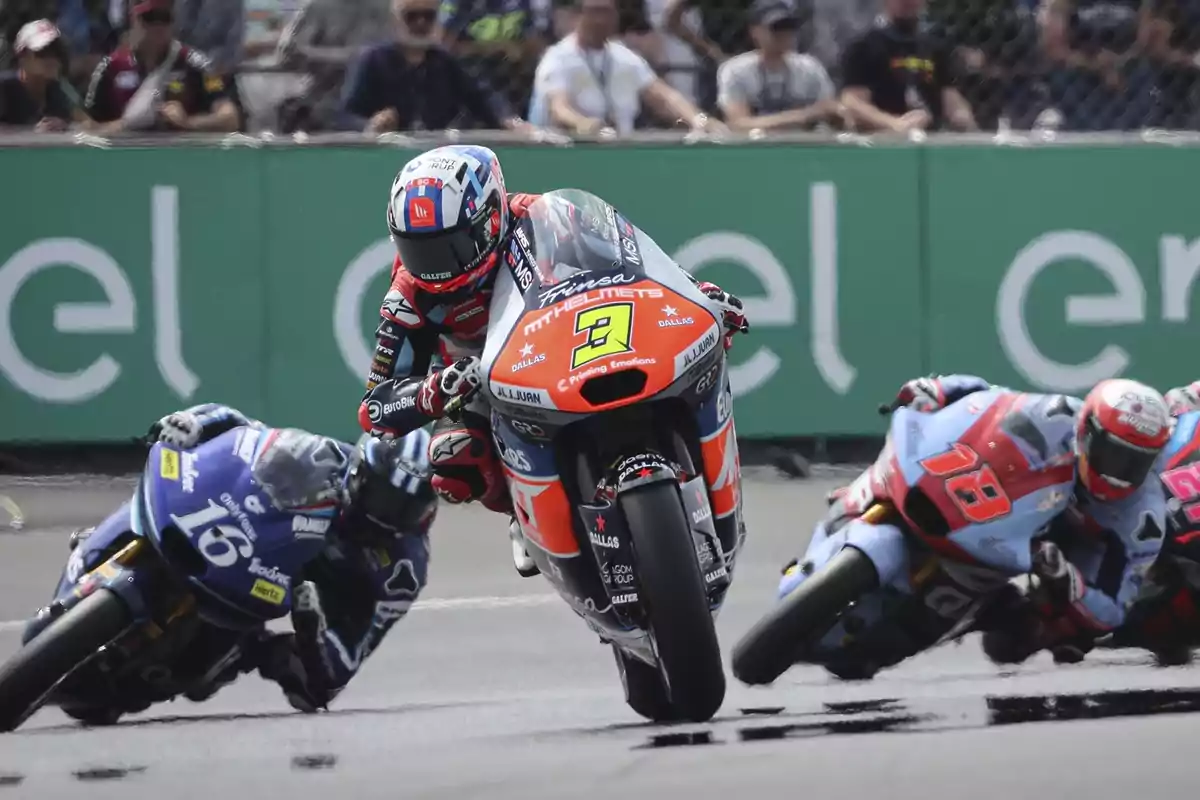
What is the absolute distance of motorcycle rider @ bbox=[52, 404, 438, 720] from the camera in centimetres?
557

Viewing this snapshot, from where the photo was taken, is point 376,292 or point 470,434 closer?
point 470,434

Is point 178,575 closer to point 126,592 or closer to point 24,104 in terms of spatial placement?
point 126,592

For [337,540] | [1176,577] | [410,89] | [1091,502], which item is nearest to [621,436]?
[337,540]

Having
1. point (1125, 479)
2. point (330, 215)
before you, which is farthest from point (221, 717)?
point (330, 215)

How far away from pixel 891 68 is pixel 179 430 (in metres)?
5.69

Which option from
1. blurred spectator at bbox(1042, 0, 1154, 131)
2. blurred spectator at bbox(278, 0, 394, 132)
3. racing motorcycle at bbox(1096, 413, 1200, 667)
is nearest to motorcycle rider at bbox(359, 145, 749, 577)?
racing motorcycle at bbox(1096, 413, 1200, 667)

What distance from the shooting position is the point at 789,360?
9797 millimetres

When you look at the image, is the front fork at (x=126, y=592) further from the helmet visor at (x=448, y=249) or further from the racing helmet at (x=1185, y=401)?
the racing helmet at (x=1185, y=401)

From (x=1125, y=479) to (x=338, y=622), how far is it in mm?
2174

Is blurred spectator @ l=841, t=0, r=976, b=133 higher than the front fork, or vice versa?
the front fork

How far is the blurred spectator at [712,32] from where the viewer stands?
10578 millimetres

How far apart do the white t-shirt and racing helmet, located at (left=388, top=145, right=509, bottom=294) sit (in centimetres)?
471

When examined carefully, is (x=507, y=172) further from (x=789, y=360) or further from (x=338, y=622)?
(x=338, y=622)

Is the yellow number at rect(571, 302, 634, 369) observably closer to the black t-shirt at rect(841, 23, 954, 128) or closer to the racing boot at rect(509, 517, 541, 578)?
the racing boot at rect(509, 517, 541, 578)
